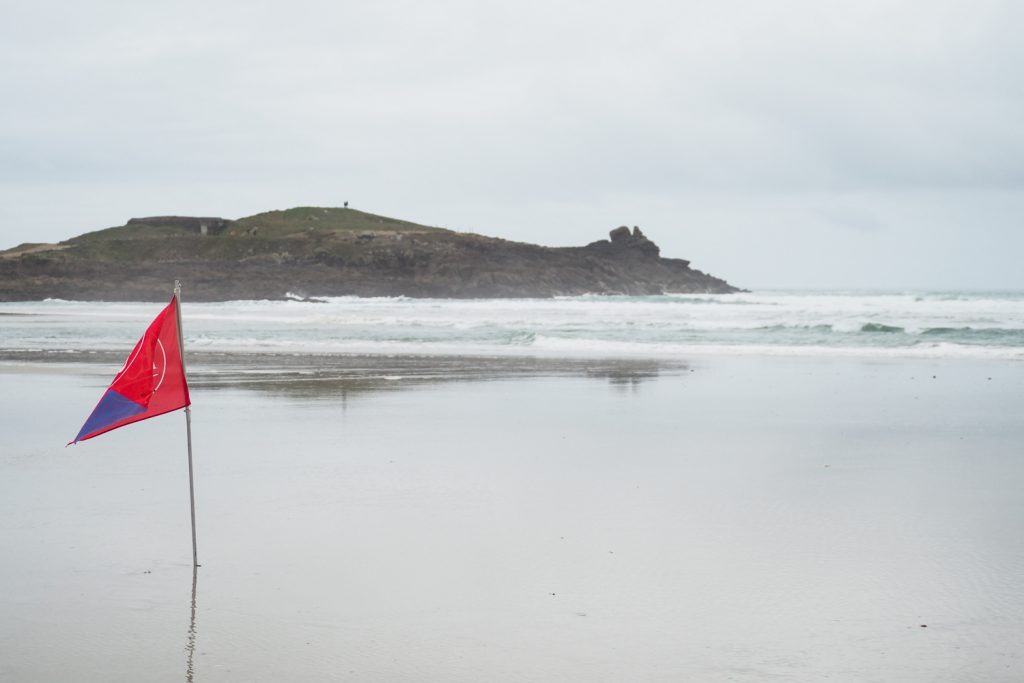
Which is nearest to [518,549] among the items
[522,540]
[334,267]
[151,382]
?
[522,540]

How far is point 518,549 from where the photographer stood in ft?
18.2

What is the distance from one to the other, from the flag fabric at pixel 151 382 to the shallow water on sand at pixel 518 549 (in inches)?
32.8

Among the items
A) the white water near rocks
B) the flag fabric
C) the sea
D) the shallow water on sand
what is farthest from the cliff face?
the flag fabric

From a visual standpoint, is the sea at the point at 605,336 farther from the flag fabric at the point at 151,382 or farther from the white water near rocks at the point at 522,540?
the flag fabric at the point at 151,382

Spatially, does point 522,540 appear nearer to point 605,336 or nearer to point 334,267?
point 605,336

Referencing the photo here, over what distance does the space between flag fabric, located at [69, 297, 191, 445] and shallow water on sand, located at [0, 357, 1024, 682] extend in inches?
32.8

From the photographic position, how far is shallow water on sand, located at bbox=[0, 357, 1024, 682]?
158 inches

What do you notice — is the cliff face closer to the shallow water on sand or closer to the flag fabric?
the shallow water on sand

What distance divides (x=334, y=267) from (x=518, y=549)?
3940 inches

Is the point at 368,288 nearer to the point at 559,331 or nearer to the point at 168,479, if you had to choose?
the point at 559,331

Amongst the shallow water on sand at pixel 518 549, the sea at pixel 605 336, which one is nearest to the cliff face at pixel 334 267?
the sea at pixel 605 336

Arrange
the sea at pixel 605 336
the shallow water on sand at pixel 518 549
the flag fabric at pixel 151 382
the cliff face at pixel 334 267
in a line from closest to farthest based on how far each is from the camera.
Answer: the shallow water on sand at pixel 518 549, the flag fabric at pixel 151 382, the sea at pixel 605 336, the cliff face at pixel 334 267

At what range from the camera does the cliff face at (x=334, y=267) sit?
296 ft

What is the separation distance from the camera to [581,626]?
4.33m
